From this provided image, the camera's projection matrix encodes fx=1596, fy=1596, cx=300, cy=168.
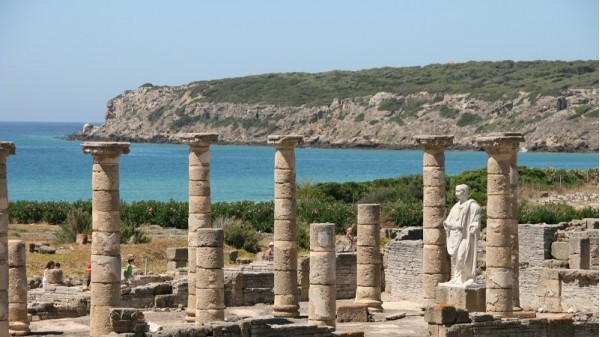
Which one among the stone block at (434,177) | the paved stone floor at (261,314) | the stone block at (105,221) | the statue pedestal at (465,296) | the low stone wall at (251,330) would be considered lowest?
the paved stone floor at (261,314)

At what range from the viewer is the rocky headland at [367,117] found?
139500mm

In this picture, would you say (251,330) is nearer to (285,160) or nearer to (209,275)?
(209,275)

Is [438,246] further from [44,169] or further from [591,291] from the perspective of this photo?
[44,169]

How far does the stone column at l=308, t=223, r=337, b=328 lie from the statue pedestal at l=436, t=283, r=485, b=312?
1.98 meters

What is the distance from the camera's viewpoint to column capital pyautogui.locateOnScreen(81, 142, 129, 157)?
24625 mm

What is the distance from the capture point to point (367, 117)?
158 meters

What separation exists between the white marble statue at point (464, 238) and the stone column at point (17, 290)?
7.23m

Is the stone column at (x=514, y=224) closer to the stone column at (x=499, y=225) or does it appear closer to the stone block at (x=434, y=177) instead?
the stone column at (x=499, y=225)

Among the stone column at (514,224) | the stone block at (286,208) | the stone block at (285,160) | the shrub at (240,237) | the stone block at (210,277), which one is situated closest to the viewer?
the stone block at (210,277)

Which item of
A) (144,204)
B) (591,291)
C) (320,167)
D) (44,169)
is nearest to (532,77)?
(320,167)

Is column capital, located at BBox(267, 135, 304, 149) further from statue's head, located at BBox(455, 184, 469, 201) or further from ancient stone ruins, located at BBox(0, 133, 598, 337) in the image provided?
statue's head, located at BBox(455, 184, 469, 201)

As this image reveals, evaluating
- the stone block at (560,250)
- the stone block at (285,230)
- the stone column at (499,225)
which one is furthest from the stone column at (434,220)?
the stone block at (560,250)

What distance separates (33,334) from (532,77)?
141214mm

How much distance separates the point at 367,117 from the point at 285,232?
129370mm
